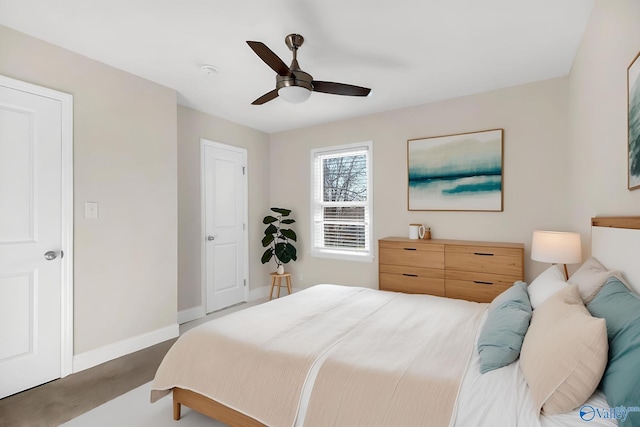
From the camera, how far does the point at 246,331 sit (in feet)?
6.37

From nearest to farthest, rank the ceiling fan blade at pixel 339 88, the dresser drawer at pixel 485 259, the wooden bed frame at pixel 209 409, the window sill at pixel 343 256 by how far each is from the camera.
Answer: the wooden bed frame at pixel 209 409
the ceiling fan blade at pixel 339 88
the dresser drawer at pixel 485 259
the window sill at pixel 343 256

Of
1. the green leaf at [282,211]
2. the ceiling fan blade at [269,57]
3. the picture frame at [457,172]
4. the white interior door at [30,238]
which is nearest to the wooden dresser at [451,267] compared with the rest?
the picture frame at [457,172]

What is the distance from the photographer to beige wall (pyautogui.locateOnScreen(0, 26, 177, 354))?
2568 millimetres

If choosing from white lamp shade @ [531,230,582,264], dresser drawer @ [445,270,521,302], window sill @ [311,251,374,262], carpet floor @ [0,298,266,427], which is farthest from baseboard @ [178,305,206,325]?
white lamp shade @ [531,230,582,264]

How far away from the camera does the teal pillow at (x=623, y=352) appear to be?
36.4 inches

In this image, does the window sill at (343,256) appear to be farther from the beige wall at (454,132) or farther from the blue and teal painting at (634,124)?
the blue and teal painting at (634,124)

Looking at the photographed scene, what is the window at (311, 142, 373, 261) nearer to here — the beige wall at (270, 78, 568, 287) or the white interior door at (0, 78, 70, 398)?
the beige wall at (270, 78, 568, 287)

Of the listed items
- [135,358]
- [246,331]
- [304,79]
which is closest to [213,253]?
[135,358]

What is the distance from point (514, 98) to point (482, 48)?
1064 mm

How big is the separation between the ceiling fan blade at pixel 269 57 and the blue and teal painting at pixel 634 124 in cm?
182

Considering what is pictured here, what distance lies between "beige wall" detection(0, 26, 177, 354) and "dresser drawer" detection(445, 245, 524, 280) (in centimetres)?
293

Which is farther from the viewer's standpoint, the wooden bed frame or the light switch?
the light switch

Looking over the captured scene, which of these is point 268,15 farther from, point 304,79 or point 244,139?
point 244,139

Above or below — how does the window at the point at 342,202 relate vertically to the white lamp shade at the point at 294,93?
below
